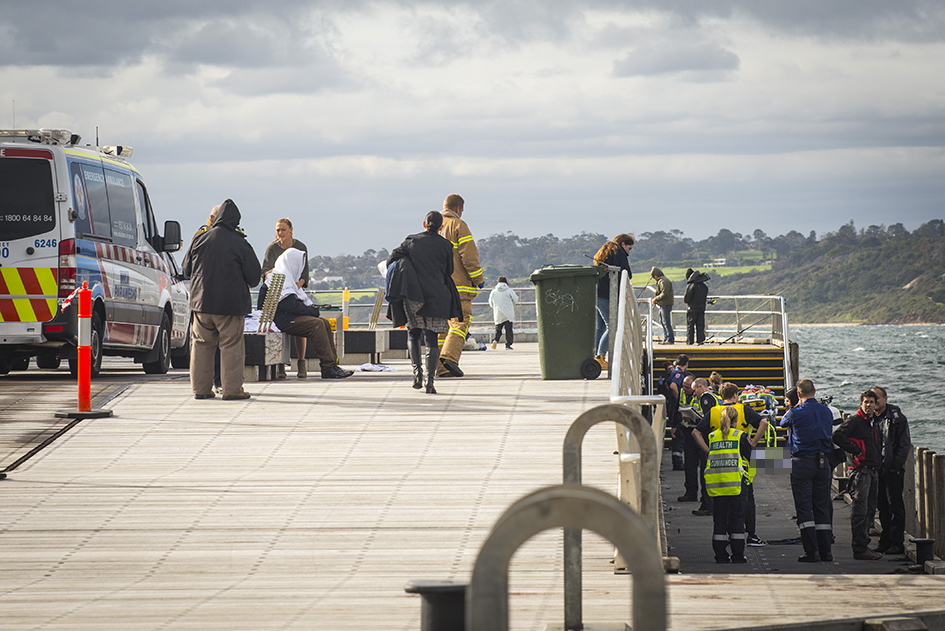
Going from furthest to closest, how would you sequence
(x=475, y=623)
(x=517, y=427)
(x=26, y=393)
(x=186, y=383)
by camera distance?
(x=186, y=383), (x=26, y=393), (x=517, y=427), (x=475, y=623)

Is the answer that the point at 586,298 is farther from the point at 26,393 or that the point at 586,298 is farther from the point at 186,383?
the point at 26,393

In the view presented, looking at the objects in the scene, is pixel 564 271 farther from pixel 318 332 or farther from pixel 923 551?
pixel 923 551

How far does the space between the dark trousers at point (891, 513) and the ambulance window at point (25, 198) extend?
10476 millimetres

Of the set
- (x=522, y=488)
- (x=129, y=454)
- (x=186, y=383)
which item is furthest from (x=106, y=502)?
(x=186, y=383)

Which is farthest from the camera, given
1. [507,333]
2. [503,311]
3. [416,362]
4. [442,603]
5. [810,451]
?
[507,333]

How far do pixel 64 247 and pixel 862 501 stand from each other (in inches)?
393

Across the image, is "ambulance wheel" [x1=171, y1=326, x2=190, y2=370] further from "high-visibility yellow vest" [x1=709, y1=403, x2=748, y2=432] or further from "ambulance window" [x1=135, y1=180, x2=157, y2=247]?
"high-visibility yellow vest" [x1=709, y1=403, x2=748, y2=432]

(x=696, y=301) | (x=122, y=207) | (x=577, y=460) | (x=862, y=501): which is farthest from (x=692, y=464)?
(x=577, y=460)

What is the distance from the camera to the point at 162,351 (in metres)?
15.0

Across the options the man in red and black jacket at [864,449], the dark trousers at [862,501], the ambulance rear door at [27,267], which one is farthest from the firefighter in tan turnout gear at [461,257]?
the dark trousers at [862,501]

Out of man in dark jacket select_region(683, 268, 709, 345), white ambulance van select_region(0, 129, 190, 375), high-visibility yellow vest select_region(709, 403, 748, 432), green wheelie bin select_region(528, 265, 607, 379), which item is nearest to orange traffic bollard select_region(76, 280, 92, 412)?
white ambulance van select_region(0, 129, 190, 375)

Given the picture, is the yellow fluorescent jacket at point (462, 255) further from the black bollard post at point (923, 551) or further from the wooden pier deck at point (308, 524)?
the black bollard post at point (923, 551)

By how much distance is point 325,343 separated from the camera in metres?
13.3

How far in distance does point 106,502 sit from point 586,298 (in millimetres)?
7000
